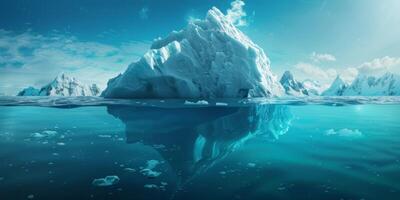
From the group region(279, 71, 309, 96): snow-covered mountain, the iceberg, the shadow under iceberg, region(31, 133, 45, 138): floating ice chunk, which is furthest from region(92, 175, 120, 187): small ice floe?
the iceberg

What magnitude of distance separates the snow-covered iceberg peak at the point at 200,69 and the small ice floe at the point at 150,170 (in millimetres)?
40637

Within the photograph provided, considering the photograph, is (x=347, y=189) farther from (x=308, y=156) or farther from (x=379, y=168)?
(x=308, y=156)

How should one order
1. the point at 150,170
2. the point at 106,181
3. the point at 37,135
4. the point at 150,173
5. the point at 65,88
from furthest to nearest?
the point at 65,88, the point at 37,135, the point at 150,170, the point at 150,173, the point at 106,181

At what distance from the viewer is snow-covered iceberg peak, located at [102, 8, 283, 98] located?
48.8 metres

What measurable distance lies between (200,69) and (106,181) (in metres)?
50.5

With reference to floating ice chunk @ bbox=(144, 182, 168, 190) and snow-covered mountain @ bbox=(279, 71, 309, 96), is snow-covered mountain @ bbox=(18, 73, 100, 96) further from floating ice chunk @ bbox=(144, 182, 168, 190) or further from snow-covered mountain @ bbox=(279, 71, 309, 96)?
floating ice chunk @ bbox=(144, 182, 168, 190)

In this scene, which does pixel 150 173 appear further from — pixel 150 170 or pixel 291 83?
pixel 291 83

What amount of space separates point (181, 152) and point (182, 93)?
1611 inches

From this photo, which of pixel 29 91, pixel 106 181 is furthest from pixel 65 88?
pixel 106 181

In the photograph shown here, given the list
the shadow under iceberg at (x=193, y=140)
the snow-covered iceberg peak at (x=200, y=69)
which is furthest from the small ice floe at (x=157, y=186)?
the snow-covered iceberg peak at (x=200, y=69)

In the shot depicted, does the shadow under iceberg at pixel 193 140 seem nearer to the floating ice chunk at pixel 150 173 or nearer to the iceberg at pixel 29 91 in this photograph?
the floating ice chunk at pixel 150 173

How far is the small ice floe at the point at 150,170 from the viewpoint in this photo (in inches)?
273

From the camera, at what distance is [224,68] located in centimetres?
5619

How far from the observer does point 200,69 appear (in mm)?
56188
